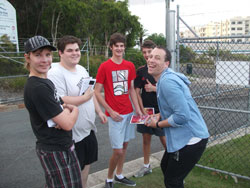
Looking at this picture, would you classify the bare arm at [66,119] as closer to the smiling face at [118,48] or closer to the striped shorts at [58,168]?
the striped shorts at [58,168]

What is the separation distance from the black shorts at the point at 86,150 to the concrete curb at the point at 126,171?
0.75 m

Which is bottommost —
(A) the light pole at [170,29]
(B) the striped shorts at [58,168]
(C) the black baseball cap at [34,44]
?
(B) the striped shorts at [58,168]

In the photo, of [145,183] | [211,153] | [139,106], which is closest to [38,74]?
[139,106]

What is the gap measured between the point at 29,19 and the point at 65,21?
358 centimetres

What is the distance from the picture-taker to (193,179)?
3545 millimetres

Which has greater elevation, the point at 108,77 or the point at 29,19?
the point at 29,19

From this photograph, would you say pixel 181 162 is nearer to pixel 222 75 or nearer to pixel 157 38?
pixel 222 75

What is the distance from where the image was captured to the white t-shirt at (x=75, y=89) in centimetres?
255

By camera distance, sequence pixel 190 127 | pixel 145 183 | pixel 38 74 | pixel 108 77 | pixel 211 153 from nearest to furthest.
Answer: pixel 38 74 → pixel 190 127 → pixel 108 77 → pixel 145 183 → pixel 211 153

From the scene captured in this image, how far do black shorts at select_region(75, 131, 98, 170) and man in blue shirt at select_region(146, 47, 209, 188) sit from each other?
900 millimetres

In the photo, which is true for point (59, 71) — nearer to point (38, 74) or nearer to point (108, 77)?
point (38, 74)

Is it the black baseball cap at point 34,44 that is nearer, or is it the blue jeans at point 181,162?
the black baseball cap at point 34,44

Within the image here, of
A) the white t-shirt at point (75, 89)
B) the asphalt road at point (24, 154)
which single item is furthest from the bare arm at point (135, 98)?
the asphalt road at point (24, 154)

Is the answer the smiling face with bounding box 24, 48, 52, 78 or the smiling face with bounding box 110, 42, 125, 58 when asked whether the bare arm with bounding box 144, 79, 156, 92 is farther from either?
the smiling face with bounding box 24, 48, 52, 78
